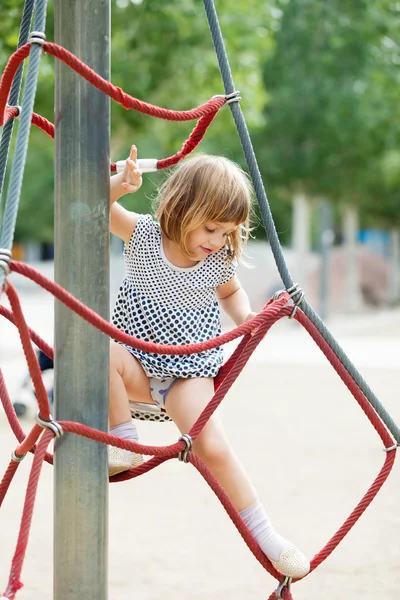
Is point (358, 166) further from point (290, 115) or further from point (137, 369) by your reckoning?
point (137, 369)

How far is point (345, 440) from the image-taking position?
5520 mm

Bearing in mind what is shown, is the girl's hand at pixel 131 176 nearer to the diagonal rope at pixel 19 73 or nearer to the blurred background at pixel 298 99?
the diagonal rope at pixel 19 73

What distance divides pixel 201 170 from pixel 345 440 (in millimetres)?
3419

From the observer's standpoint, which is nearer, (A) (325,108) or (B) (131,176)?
(B) (131,176)

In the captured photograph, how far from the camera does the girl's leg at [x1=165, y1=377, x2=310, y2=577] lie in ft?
7.63

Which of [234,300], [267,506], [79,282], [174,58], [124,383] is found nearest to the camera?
[79,282]

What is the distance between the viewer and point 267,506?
4133mm

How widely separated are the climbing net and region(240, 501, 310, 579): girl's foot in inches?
1.1

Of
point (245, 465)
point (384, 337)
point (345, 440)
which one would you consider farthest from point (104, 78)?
point (384, 337)

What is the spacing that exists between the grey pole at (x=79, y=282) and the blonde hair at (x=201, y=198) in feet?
0.97

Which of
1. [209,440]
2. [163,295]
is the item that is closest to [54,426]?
[209,440]

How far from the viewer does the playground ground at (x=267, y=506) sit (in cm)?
319

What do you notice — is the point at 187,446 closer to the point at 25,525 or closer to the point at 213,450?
the point at 213,450

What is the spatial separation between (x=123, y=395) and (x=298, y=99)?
12.1 m
